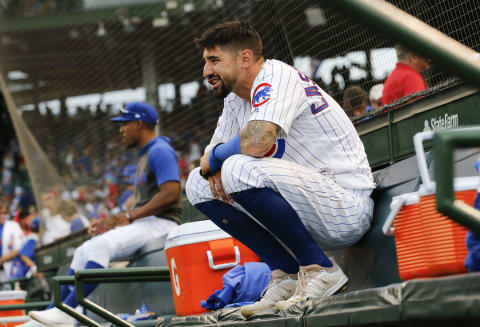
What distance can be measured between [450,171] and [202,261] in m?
2.29

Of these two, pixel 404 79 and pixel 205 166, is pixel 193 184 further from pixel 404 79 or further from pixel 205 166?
pixel 404 79

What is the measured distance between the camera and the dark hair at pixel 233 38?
3.15 metres


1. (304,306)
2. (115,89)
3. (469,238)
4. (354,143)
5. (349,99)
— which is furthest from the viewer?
(115,89)

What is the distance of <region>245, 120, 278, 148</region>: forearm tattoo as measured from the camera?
273 cm

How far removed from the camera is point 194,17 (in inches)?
295

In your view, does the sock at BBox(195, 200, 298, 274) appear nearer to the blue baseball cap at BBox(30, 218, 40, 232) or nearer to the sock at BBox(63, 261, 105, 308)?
the sock at BBox(63, 261, 105, 308)

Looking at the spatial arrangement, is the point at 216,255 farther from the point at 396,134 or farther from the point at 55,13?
the point at 55,13

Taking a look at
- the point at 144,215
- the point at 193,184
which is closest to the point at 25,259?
the point at 144,215

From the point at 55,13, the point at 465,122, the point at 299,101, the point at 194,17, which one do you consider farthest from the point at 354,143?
the point at 55,13

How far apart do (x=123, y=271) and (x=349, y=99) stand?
1.95m

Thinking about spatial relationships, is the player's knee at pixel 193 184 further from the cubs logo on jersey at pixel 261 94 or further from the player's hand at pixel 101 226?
the player's hand at pixel 101 226

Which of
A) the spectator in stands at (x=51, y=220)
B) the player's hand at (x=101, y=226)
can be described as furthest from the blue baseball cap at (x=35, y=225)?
the player's hand at (x=101, y=226)

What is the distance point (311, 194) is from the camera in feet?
9.05

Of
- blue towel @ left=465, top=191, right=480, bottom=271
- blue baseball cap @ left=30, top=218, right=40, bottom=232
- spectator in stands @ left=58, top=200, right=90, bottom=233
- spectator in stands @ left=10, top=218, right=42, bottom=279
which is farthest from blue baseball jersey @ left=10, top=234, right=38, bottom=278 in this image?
blue towel @ left=465, top=191, right=480, bottom=271
